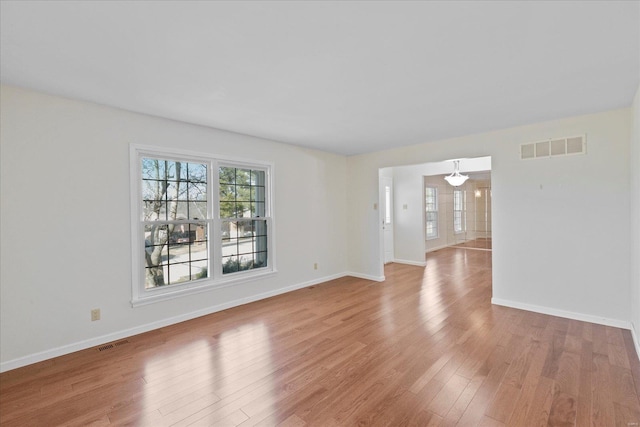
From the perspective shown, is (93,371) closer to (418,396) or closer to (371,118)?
(418,396)

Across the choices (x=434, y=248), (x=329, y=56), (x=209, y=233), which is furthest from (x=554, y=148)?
(x=434, y=248)

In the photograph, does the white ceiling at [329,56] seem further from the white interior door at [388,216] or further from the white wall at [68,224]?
the white interior door at [388,216]

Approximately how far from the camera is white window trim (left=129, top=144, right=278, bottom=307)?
320 cm

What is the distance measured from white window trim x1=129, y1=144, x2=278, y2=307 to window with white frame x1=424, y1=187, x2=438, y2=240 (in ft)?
18.2

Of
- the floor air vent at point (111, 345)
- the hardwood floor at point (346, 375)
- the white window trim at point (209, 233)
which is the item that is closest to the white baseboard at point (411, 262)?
the hardwood floor at point (346, 375)

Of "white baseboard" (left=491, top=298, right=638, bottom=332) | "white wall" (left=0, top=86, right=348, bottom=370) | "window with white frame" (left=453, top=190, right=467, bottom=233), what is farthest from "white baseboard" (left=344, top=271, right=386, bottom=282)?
"window with white frame" (left=453, top=190, right=467, bottom=233)

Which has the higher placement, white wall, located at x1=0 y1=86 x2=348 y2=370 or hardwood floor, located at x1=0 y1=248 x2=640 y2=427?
white wall, located at x1=0 y1=86 x2=348 y2=370

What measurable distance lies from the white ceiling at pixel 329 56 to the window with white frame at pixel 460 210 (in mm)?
6007

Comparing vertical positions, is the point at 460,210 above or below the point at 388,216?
above

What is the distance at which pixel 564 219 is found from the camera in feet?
11.6

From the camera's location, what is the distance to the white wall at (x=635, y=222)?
262cm

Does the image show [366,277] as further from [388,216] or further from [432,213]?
[432,213]

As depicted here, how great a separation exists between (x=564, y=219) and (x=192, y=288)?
4.81 metres

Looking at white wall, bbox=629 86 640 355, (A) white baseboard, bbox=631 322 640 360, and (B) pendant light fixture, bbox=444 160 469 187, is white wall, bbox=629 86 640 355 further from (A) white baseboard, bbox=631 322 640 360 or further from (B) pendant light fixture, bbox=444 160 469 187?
(B) pendant light fixture, bbox=444 160 469 187
